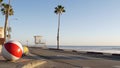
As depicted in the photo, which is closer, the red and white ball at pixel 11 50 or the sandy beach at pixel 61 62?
the sandy beach at pixel 61 62

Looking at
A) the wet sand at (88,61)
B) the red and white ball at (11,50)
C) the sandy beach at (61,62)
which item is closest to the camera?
the sandy beach at (61,62)

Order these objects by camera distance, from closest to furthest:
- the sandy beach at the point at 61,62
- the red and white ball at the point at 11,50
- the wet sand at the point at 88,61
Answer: the sandy beach at the point at 61,62 → the red and white ball at the point at 11,50 → the wet sand at the point at 88,61

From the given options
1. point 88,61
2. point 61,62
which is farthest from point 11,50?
point 88,61

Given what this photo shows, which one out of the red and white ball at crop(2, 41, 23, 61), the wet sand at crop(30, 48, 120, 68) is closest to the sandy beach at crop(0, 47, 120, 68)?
the wet sand at crop(30, 48, 120, 68)

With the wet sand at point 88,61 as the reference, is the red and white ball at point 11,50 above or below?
above

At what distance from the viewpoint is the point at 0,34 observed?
7962 centimetres

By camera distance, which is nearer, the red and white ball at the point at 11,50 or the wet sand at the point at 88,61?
the red and white ball at the point at 11,50

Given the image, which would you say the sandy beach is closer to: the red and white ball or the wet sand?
the wet sand

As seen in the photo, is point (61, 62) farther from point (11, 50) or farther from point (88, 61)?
point (11, 50)

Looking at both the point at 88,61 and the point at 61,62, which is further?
the point at 88,61

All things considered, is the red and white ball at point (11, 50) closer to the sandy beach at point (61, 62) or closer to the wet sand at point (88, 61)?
the sandy beach at point (61, 62)

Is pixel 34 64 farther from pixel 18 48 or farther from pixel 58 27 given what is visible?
pixel 58 27

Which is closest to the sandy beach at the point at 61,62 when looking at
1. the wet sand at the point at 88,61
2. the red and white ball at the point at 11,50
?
the wet sand at the point at 88,61

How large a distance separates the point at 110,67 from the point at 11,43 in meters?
6.37
